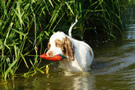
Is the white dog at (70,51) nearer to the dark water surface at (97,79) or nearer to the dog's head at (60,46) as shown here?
the dog's head at (60,46)

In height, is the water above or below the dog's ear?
below

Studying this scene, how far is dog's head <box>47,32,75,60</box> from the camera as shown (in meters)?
4.84

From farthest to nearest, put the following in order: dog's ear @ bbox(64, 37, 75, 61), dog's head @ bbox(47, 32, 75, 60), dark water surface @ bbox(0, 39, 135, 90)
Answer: dog's ear @ bbox(64, 37, 75, 61), dog's head @ bbox(47, 32, 75, 60), dark water surface @ bbox(0, 39, 135, 90)

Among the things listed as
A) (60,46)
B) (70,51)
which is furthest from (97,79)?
(60,46)

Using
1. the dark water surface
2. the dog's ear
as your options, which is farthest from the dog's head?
the dark water surface

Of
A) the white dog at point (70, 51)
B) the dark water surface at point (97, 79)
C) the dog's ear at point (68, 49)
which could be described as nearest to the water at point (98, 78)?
the dark water surface at point (97, 79)

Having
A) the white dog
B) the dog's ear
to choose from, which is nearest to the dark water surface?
the white dog

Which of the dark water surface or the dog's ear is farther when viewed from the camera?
the dog's ear

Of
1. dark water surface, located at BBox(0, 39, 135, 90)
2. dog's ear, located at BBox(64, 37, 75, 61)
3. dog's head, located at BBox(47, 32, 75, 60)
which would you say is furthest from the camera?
dog's ear, located at BBox(64, 37, 75, 61)

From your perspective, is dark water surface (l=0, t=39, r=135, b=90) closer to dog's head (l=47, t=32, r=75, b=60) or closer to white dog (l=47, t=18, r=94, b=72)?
white dog (l=47, t=18, r=94, b=72)

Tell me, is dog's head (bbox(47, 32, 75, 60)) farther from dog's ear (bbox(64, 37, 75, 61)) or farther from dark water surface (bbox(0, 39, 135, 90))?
dark water surface (bbox(0, 39, 135, 90))

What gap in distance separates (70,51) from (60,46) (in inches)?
9.5

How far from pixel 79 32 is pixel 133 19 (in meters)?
5.72

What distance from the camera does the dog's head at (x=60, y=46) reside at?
15.9 ft
